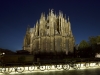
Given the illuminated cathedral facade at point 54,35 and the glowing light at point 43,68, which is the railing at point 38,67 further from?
the illuminated cathedral facade at point 54,35

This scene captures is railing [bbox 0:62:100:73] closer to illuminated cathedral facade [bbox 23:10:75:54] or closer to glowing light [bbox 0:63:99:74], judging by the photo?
glowing light [bbox 0:63:99:74]

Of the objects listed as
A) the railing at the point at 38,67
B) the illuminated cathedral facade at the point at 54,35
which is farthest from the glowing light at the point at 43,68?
the illuminated cathedral facade at the point at 54,35

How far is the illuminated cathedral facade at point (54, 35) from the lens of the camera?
52906 mm

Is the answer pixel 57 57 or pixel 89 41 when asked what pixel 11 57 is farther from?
pixel 89 41

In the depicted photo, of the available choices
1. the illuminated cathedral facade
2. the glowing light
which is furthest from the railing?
the illuminated cathedral facade

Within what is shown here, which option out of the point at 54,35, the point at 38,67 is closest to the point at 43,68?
the point at 38,67

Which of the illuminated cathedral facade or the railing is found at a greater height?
the illuminated cathedral facade

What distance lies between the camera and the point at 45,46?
53.3m

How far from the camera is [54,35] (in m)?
53.7

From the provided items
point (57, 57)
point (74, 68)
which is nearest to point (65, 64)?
point (74, 68)

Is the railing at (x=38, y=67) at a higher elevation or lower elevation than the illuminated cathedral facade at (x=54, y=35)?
lower

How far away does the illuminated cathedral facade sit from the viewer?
2083 inches

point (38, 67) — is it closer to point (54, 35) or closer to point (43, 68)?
point (43, 68)

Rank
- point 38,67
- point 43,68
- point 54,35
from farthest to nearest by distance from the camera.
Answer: point 54,35, point 43,68, point 38,67
